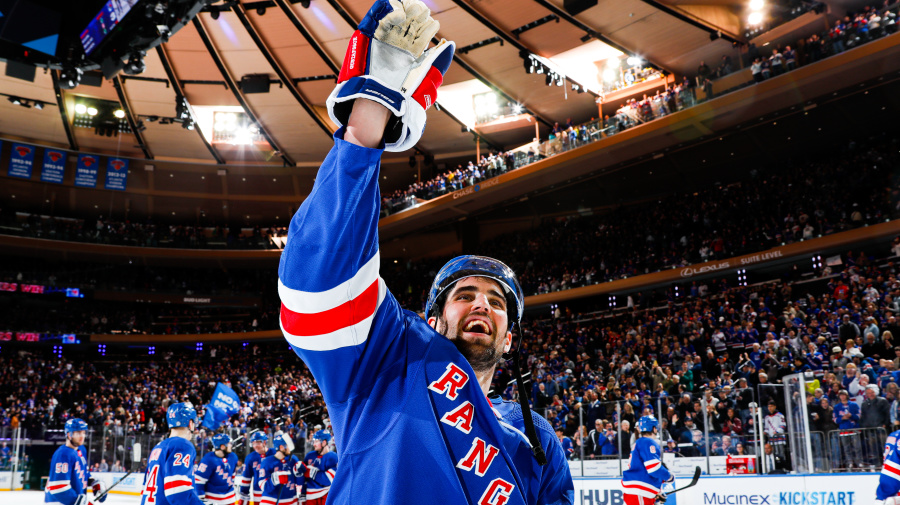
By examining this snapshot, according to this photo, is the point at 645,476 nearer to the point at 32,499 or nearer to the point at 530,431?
the point at 530,431

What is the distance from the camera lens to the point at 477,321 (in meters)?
1.64

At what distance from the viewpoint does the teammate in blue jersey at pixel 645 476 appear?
8023mm

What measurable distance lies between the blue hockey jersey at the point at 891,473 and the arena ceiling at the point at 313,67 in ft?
59.6

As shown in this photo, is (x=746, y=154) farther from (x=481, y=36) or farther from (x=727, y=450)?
(x=727, y=450)

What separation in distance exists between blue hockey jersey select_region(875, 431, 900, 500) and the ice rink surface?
13416 millimetres

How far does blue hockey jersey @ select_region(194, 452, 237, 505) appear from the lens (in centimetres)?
972

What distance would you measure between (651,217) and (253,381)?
1745cm

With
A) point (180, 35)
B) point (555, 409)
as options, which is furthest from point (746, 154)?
point (180, 35)

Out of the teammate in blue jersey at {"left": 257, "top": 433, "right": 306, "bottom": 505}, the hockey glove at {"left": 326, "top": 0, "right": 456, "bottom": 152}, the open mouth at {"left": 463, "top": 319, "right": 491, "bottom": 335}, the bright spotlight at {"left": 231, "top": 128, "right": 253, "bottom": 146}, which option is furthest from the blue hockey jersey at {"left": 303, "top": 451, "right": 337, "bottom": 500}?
the bright spotlight at {"left": 231, "top": 128, "right": 253, "bottom": 146}

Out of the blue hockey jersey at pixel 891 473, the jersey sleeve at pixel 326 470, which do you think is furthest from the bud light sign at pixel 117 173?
the blue hockey jersey at pixel 891 473

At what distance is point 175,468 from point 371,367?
22.5 feet

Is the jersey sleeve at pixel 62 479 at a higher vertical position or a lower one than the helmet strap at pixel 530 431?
lower

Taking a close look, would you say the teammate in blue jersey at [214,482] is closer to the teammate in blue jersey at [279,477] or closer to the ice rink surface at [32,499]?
the teammate in blue jersey at [279,477]

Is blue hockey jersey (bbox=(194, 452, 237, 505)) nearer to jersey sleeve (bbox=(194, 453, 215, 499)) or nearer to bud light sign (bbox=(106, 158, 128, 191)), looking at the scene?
jersey sleeve (bbox=(194, 453, 215, 499))
